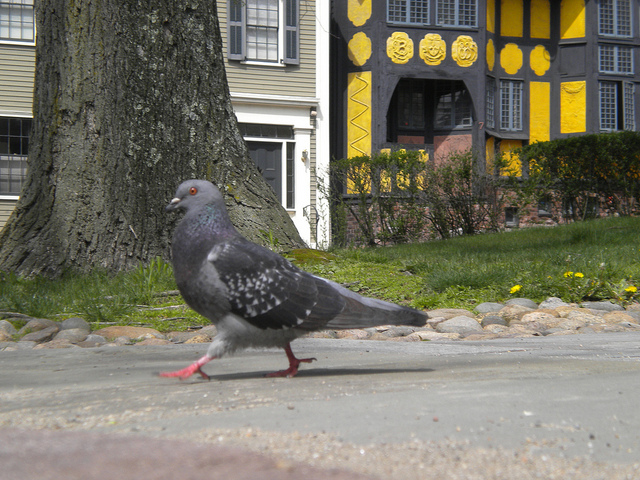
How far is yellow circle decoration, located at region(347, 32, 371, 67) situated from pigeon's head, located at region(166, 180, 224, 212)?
18.0 metres

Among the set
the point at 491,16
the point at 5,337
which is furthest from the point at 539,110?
the point at 5,337

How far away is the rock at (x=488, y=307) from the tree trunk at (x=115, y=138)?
232cm

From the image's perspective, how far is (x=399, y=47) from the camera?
66.7 ft

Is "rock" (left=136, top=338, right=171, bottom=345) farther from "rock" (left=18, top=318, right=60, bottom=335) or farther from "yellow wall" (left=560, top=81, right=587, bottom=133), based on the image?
"yellow wall" (left=560, top=81, right=587, bottom=133)

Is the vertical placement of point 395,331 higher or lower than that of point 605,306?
lower

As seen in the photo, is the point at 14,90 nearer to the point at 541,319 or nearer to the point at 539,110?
the point at 541,319

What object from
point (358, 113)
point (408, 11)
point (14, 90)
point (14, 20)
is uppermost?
point (408, 11)

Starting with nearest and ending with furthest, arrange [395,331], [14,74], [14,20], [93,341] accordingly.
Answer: [93,341] < [395,331] < [14,74] < [14,20]

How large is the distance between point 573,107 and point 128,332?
20.8 meters

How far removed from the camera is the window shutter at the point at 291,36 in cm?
1766

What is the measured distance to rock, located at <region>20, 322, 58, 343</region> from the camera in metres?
4.55

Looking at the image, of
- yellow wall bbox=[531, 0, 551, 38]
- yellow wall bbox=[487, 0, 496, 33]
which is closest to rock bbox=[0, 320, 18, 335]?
yellow wall bbox=[487, 0, 496, 33]

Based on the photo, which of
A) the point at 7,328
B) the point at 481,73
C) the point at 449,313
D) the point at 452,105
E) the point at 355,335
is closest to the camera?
the point at 7,328

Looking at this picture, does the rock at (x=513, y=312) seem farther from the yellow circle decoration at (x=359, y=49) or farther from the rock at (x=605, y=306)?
the yellow circle decoration at (x=359, y=49)
